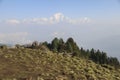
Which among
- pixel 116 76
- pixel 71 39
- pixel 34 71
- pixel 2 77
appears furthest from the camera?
pixel 71 39

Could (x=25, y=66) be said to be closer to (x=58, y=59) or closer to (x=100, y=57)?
(x=58, y=59)

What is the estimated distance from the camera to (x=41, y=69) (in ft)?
112

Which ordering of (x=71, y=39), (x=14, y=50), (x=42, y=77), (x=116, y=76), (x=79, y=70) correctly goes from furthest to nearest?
A: (x=71, y=39) < (x=14, y=50) < (x=116, y=76) < (x=79, y=70) < (x=42, y=77)

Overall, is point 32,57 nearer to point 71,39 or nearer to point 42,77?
point 42,77

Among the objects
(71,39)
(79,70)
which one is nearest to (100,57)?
(71,39)

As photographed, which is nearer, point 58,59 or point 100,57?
point 58,59

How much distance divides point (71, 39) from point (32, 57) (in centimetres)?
2904

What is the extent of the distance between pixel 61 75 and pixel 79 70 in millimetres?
4787

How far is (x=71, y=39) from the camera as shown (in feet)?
226

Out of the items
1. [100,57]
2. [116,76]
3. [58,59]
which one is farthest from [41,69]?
[100,57]

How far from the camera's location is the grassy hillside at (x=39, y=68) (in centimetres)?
3108

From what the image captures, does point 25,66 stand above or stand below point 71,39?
below

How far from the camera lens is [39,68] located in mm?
34469

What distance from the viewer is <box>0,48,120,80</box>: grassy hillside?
3108 centimetres
